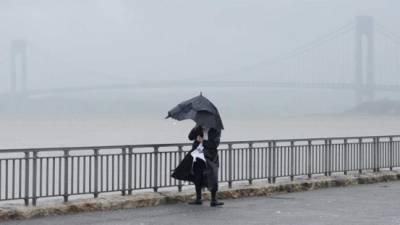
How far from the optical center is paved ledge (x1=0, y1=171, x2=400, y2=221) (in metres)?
10.5

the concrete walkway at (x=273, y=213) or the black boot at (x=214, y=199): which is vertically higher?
the black boot at (x=214, y=199)

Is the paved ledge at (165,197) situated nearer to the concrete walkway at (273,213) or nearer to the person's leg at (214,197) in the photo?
the concrete walkway at (273,213)

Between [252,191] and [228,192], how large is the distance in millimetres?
546

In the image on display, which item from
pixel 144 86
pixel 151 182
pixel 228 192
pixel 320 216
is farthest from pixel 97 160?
pixel 144 86

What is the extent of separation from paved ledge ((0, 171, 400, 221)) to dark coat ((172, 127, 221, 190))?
1.61 ft

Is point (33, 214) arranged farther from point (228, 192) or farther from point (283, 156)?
point (283, 156)

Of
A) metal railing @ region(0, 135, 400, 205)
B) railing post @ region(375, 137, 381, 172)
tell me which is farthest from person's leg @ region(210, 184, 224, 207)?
railing post @ region(375, 137, 381, 172)

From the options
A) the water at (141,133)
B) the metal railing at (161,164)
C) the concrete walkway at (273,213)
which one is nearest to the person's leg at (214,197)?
the concrete walkway at (273,213)

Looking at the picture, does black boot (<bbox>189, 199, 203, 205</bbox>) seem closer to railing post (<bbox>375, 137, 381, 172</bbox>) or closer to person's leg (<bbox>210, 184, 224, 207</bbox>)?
person's leg (<bbox>210, 184, 224, 207</bbox>)

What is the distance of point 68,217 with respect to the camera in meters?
10.6

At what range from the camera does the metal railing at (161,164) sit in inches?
438

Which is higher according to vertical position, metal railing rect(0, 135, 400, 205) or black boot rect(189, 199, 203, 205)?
metal railing rect(0, 135, 400, 205)

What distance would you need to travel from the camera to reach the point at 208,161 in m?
11.7

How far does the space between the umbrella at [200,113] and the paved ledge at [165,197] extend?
4.09ft
